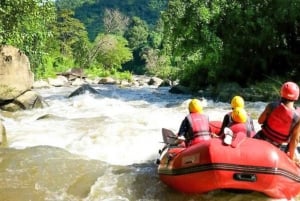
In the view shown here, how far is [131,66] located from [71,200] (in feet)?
179

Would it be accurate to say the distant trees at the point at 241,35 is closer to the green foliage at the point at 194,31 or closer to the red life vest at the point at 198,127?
the green foliage at the point at 194,31

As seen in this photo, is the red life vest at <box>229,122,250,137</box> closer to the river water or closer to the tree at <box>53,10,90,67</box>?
the river water

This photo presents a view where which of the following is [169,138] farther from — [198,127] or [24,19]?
[24,19]

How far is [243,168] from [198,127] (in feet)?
3.83

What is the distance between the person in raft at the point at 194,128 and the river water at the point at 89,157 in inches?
27.9

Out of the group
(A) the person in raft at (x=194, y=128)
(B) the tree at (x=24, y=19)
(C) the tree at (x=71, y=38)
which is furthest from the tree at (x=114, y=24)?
(A) the person in raft at (x=194, y=128)

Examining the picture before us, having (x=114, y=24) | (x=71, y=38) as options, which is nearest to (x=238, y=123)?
(x=71, y=38)

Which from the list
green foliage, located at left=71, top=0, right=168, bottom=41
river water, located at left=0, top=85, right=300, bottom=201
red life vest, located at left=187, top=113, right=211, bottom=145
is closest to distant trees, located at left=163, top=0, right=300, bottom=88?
river water, located at left=0, top=85, right=300, bottom=201

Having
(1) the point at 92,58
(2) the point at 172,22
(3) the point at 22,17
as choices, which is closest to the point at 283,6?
(2) the point at 172,22

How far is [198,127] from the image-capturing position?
5996 millimetres

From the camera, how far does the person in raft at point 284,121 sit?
5398mm

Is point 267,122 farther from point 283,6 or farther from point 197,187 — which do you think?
point 283,6

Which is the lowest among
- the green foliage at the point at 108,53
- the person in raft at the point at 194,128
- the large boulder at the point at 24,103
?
the green foliage at the point at 108,53

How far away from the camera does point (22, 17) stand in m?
11.9
